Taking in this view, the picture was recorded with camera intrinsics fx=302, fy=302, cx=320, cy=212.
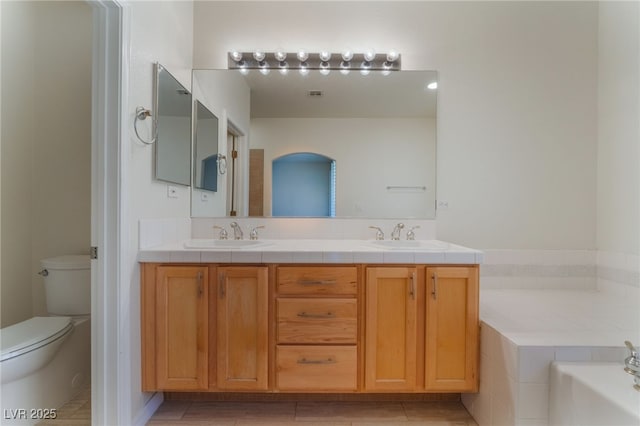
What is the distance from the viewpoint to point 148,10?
162 cm

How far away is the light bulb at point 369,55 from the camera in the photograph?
215 cm

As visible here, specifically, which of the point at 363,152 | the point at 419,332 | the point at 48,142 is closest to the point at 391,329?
the point at 419,332

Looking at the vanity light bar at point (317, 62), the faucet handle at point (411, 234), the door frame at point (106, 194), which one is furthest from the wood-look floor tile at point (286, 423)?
the vanity light bar at point (317, 62)

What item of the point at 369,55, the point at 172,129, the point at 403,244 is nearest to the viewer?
the point at 172,129

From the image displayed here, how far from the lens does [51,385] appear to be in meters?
1.65

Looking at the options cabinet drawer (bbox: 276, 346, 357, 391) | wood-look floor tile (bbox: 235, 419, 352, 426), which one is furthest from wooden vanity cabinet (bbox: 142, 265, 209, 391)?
cabinet drawer (bbox: 276, 346, 357, 391)

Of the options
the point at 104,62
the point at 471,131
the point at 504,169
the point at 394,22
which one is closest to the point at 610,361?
the point at 504,169

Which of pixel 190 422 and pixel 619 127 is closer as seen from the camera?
pixel 190 422

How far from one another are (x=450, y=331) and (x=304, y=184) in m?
1.29

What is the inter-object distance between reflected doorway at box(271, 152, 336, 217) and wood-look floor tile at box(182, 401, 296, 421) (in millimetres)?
1191

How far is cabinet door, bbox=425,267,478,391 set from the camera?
5.14 feet

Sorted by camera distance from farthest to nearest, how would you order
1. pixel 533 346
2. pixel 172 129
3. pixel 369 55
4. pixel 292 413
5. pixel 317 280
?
pixel 369 55 → pixel 172 129 → pixel 292 413 → pixel 317 280 → pixel 533 346

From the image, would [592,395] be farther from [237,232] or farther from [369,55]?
[369,55]

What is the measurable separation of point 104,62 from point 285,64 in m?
1.15
